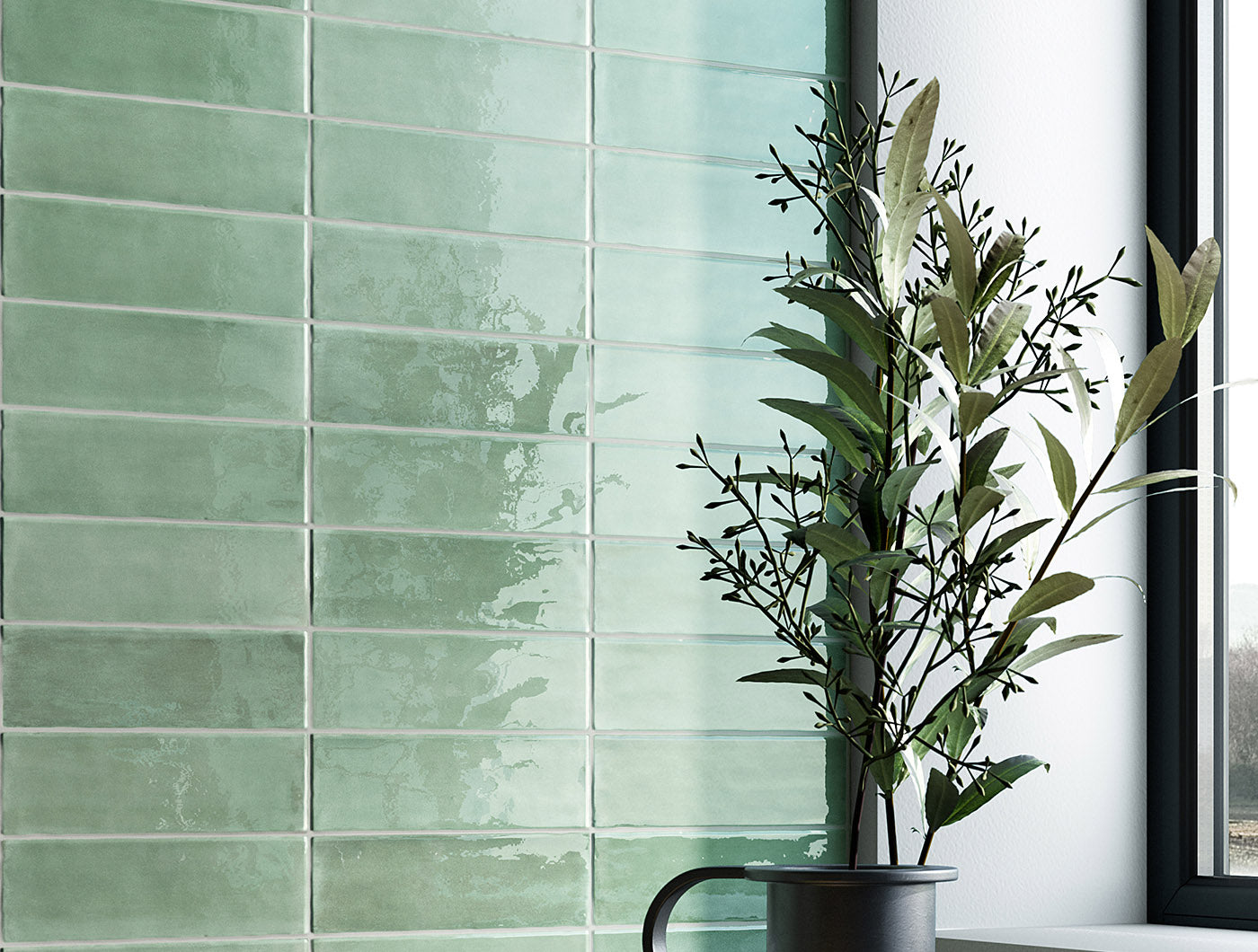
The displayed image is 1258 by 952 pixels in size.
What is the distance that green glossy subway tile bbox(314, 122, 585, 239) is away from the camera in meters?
1.47

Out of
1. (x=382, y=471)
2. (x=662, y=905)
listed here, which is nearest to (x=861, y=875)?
(x=662, y=905)

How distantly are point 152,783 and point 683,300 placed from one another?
0.76 meters

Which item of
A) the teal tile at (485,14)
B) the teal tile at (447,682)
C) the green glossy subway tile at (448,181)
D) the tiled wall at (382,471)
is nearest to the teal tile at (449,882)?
the tiled wall at (382,471)

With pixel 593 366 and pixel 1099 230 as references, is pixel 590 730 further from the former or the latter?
pixel 1099 230

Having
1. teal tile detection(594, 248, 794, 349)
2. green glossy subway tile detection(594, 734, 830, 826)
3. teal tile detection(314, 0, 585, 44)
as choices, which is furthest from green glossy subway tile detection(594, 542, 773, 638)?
teal tile detection(314, 0, 585, 44)

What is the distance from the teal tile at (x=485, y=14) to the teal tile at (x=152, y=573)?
556mm

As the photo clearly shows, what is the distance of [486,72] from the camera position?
152 cm

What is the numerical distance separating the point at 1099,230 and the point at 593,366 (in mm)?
666

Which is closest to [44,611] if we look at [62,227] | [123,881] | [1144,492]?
Result: [123,881]

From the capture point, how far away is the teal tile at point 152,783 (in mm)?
1317

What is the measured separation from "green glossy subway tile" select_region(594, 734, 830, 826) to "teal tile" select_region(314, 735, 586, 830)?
0.04m

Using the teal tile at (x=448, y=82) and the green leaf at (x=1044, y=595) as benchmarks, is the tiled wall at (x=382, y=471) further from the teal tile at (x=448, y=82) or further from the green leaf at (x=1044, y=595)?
the green leaf at (x=1044, y=595)

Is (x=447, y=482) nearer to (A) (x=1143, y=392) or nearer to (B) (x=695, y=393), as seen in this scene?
(B) (x=695, y=393)

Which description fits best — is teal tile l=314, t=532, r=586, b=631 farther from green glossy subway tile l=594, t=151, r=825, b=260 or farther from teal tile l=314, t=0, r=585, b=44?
teal tile l=314, t=0, r=585, b=44
